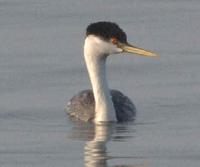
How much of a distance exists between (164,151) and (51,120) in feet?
10.9

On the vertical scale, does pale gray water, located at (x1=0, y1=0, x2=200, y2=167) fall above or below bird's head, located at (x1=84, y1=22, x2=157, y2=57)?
below

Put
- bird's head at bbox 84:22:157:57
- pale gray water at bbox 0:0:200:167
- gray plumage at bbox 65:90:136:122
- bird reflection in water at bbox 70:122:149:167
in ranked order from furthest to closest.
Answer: gray plumage at bbox 65:90:136:122 < bird's head at bbox 84:22:157:57 < pale gray water at bbox 0:0:200:167 < bird reflection in water at bbox 70:122:149:167

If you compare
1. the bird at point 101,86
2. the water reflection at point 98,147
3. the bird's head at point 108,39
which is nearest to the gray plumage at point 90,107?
the bird at point 101,86

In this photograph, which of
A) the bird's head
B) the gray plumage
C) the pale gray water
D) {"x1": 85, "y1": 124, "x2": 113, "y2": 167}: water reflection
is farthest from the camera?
the gray plumage

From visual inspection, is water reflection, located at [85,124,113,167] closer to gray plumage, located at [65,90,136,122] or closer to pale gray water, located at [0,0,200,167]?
pale gray water, located at [0,0,200,167]

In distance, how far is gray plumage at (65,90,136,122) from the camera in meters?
21.2

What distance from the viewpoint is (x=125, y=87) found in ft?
74.6

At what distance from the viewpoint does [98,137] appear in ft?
64.4

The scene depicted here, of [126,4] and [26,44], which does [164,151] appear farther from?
[126,4]

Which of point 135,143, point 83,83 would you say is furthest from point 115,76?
point 135,143

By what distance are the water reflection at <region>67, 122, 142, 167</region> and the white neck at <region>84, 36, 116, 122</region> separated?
249mm

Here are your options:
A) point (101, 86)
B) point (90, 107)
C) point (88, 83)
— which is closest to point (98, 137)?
point (101, 86)

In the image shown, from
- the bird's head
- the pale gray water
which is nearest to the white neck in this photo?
the bird's head

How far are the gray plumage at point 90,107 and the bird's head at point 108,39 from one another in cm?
87
